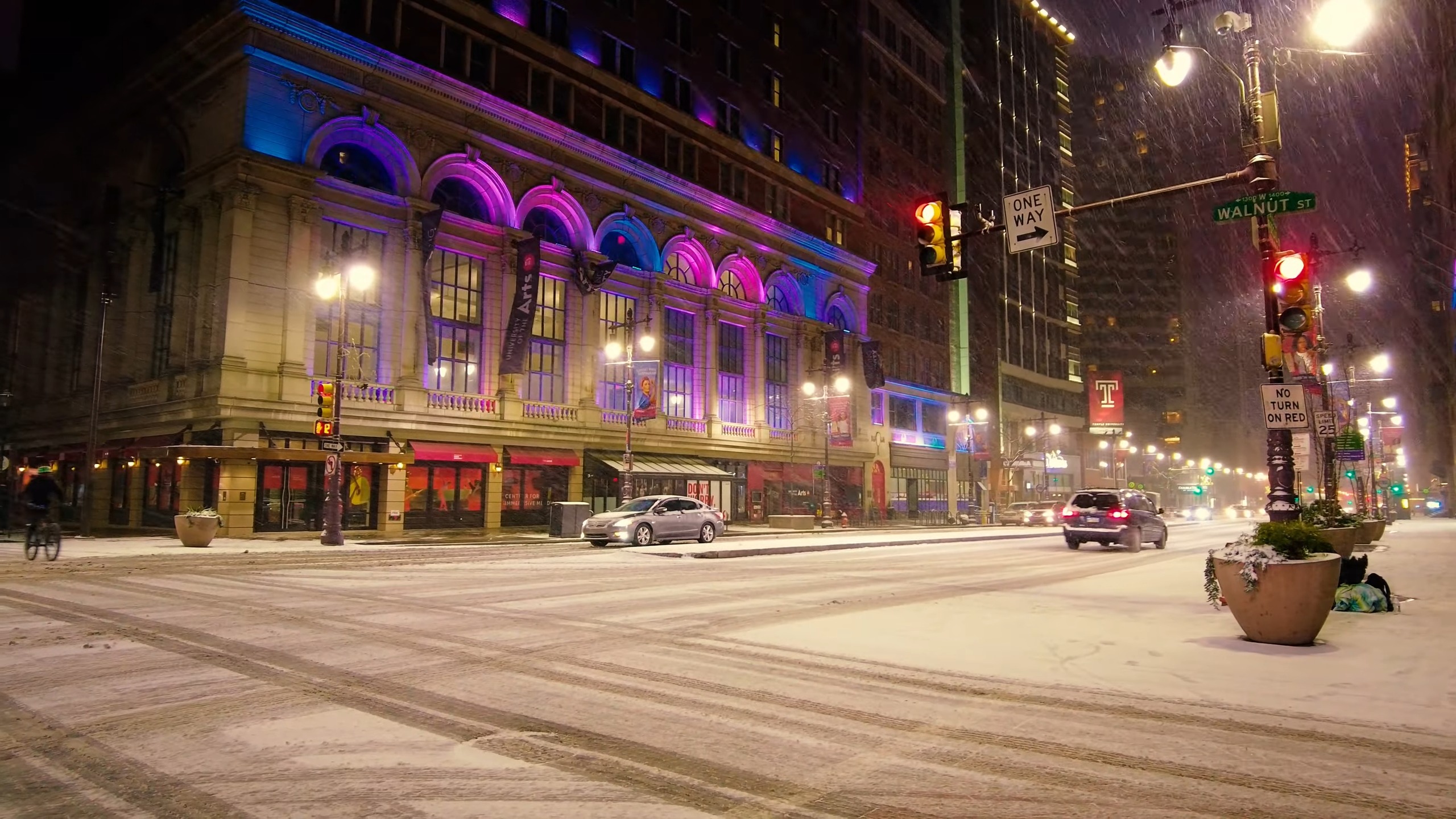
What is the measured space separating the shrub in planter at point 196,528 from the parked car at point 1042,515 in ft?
139

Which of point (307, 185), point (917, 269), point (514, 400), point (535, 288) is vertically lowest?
point (514, 400)

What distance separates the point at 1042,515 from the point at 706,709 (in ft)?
160

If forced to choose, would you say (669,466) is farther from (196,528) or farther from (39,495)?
(39,495)

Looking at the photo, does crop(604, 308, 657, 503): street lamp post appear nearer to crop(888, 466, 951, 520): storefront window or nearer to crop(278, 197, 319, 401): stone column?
crop(278, 197, 319, 401): stone column

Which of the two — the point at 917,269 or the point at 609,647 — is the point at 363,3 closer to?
the point at 609,647

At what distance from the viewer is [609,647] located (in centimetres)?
869

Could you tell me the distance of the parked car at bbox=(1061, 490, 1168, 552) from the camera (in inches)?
1007

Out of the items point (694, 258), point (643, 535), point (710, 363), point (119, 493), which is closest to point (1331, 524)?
point (643, 535)

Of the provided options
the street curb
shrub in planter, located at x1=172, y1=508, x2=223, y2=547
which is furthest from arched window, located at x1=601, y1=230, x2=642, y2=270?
shrub in planter, located at x1=172, y1=508, x2=223, y2=547

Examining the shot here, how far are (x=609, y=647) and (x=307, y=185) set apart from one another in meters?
27.9

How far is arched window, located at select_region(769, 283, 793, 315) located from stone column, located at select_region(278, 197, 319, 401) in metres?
28.1

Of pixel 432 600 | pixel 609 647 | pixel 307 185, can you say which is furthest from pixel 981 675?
pixel 307 185

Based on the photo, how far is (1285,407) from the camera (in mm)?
11000

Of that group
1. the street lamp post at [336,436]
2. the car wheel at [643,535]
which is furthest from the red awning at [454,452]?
the car wheel at [643,535]
